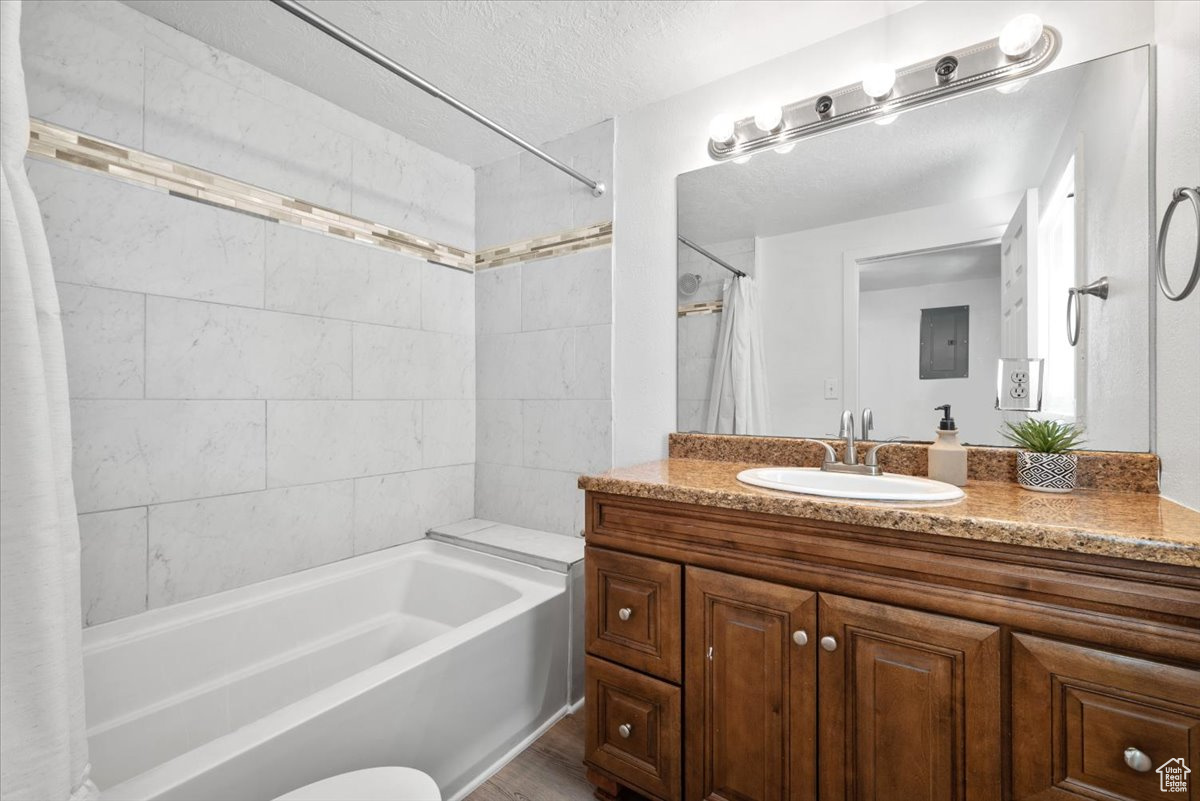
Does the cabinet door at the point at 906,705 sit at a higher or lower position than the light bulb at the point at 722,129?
lower

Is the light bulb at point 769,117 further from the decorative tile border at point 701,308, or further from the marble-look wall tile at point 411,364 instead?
the marble-look wall tile at point 411,364

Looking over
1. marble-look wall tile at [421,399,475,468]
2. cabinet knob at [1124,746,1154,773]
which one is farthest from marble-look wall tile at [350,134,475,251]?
cabinet knob at [1124,746,1154,773]

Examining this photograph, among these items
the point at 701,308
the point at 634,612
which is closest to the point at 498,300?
the point at 701,308

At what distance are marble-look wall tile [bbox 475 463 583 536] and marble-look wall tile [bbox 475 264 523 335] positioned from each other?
707mm

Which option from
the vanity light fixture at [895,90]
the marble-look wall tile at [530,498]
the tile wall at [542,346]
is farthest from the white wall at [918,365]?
the marble-look wall tile at [530,498]

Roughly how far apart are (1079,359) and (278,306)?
2541 mm

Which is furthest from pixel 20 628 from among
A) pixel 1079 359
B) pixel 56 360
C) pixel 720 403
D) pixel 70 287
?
Result: pixel 1079 359

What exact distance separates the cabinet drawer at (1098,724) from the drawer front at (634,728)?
0.73m

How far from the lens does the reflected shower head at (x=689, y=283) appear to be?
2.02m

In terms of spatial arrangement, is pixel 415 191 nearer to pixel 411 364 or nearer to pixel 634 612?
pixel 411 364

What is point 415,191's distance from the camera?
7.95ft

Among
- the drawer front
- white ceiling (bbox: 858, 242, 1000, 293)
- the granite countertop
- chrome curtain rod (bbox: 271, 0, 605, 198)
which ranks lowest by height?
the drawer front

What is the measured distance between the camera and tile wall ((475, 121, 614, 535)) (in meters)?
2.27

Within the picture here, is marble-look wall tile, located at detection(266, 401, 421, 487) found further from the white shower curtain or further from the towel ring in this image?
the towel ring
